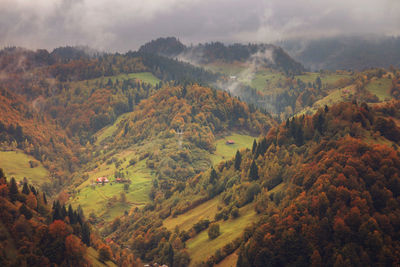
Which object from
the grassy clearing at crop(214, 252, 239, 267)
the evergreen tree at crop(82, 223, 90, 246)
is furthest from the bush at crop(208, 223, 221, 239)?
the evergreen tree at crop(82, 223, 90, 246)

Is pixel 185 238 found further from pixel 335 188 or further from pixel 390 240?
pixel 390 240

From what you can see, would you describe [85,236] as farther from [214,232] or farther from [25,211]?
[214,232]

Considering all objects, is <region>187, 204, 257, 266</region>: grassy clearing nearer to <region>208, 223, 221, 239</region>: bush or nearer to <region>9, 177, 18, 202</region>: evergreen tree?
<region>208, 223, 221, 239</region>: bush

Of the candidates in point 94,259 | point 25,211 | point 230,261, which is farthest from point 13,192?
point 230,261

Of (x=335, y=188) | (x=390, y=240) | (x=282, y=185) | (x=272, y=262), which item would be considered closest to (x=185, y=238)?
(x=282, y=185)

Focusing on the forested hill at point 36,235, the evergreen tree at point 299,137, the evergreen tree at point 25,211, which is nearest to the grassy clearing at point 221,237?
the forested hill at point 36,235

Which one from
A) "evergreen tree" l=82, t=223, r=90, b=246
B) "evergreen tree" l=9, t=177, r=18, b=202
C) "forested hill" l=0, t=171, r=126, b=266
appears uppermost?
"evergreen tree" l=9, t=177, r=18, b=202
